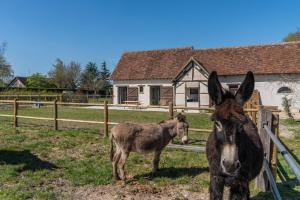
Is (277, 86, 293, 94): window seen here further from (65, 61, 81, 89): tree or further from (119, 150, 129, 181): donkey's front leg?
(65, 61, 81, 89): tree

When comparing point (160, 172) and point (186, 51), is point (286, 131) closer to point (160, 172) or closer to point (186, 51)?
point (160, 172)

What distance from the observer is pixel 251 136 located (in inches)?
151

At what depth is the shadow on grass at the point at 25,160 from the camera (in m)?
7.12

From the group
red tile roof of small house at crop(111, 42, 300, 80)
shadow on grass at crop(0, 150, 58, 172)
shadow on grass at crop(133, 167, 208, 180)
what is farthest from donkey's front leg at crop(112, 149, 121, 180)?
red tile roof of small house at crop(111, 42, 300, 80)

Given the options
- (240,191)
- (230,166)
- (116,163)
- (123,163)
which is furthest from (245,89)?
(116,163)

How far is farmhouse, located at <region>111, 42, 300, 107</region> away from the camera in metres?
24.2

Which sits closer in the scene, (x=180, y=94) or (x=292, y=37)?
(x=180, y=94)

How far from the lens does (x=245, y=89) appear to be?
326cm

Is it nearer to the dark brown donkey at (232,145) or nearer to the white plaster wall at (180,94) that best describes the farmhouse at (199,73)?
the white plaster wall at (180,94)

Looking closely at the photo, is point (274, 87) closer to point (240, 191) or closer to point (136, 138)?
point (136, 138)

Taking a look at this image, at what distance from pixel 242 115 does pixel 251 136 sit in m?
0.96

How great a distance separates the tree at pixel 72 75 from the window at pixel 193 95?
42221 mm

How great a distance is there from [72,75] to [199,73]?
144 ft

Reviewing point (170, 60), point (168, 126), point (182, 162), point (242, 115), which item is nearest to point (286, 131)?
point (182, 162)
